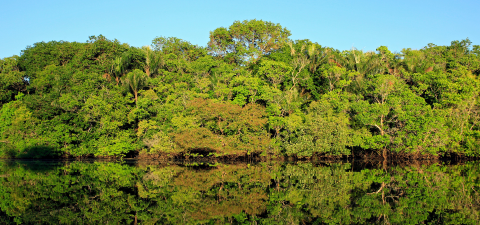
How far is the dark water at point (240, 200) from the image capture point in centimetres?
1244

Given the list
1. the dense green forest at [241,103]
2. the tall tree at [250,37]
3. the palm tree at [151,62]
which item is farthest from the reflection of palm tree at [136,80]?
the tall tree at [250,37]

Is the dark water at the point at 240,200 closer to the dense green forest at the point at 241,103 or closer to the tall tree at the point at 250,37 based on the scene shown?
the dense green forest at the point at 241,103

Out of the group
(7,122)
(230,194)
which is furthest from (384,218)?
(7,122)

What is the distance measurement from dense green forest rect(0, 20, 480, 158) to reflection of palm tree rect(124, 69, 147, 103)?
0.40ft

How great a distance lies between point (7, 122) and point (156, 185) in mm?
33346

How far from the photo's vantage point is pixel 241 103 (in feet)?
129

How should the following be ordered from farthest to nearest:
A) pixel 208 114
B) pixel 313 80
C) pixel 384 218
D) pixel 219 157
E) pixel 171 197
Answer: pixel 313 80, pixel 219 157, pixel 208 114, pixel 171 197, pixel 384 218

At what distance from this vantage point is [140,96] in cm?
4234

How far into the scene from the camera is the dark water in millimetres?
12438

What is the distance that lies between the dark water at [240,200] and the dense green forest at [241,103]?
48.3 feet

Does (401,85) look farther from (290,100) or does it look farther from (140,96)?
(140,96)

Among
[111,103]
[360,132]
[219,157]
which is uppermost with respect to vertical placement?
[111,103]

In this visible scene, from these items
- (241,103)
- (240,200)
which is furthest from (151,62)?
(240,200)

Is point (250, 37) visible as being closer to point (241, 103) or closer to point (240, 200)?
point (241, 103)
